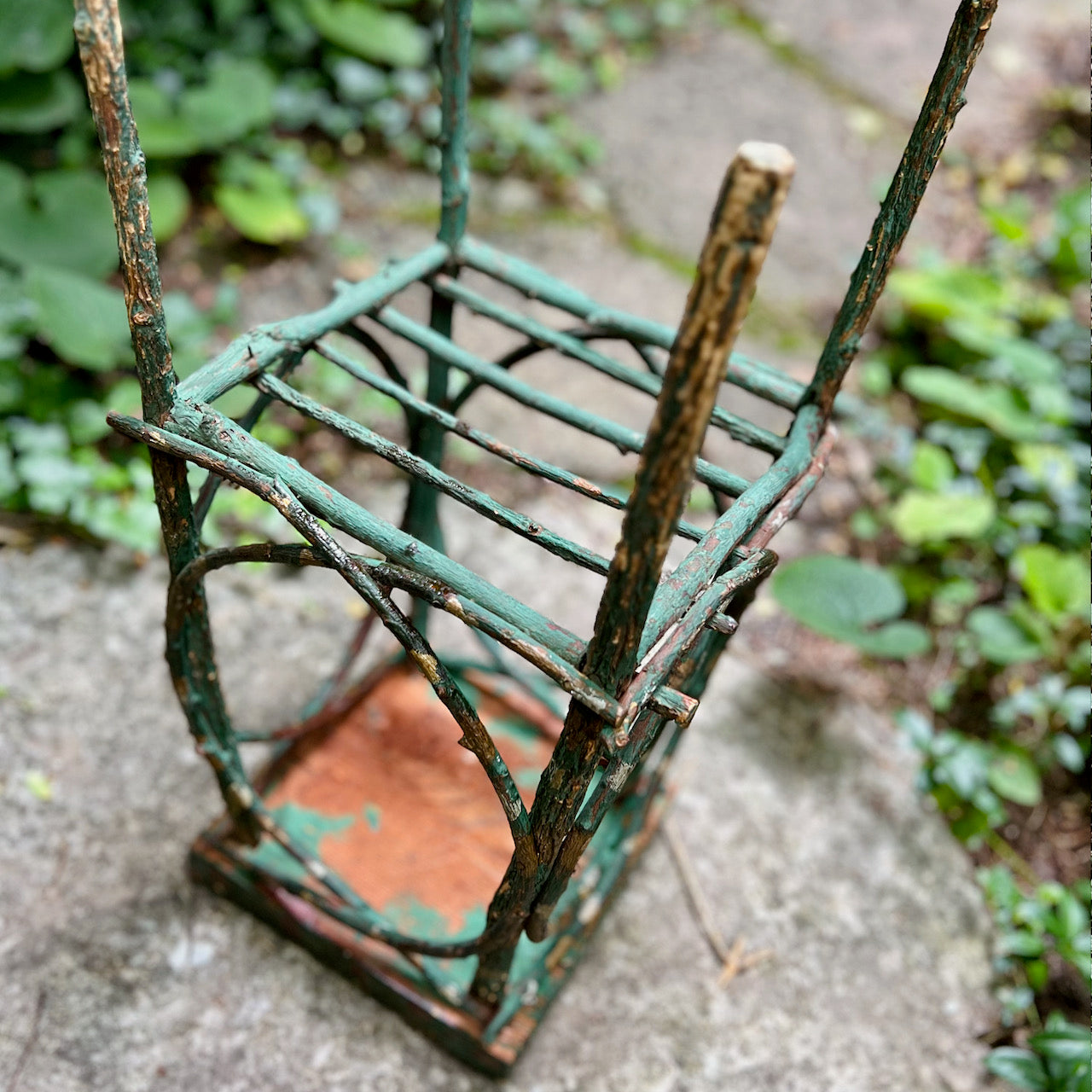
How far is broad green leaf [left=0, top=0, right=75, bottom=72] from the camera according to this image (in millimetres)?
1928

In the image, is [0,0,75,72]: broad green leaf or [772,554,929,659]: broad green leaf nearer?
[772,554,929,659]: broad green leaf

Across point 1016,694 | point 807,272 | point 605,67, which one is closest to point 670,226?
point 807,272

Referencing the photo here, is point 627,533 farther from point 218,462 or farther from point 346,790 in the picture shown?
point 346,790

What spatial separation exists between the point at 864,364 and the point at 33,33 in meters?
2.01

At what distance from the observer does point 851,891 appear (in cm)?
150

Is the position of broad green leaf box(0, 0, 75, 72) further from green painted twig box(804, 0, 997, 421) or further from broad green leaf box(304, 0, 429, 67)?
green painted twig box(804, 0, 997, 421)

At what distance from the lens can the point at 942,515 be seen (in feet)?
6.35

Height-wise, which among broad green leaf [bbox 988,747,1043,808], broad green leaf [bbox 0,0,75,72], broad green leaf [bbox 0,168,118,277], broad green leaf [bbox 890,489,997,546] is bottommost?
broad green leaf [bbox 988,747,1043,808]

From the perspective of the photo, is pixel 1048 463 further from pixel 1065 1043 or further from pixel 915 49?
pixel 915 49

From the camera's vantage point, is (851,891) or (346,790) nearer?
(346,790)

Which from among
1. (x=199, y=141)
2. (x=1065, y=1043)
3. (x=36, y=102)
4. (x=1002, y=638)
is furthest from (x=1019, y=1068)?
(x=36, y=102)

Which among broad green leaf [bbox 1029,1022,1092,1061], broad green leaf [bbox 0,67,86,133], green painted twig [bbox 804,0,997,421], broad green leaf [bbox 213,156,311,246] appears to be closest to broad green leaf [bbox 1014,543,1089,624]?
broad green leaf [bbox 1029,1022,1092,1061]

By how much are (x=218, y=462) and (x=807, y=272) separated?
2.11 meters

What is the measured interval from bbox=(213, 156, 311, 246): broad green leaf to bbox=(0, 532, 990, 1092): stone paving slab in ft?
2.96
